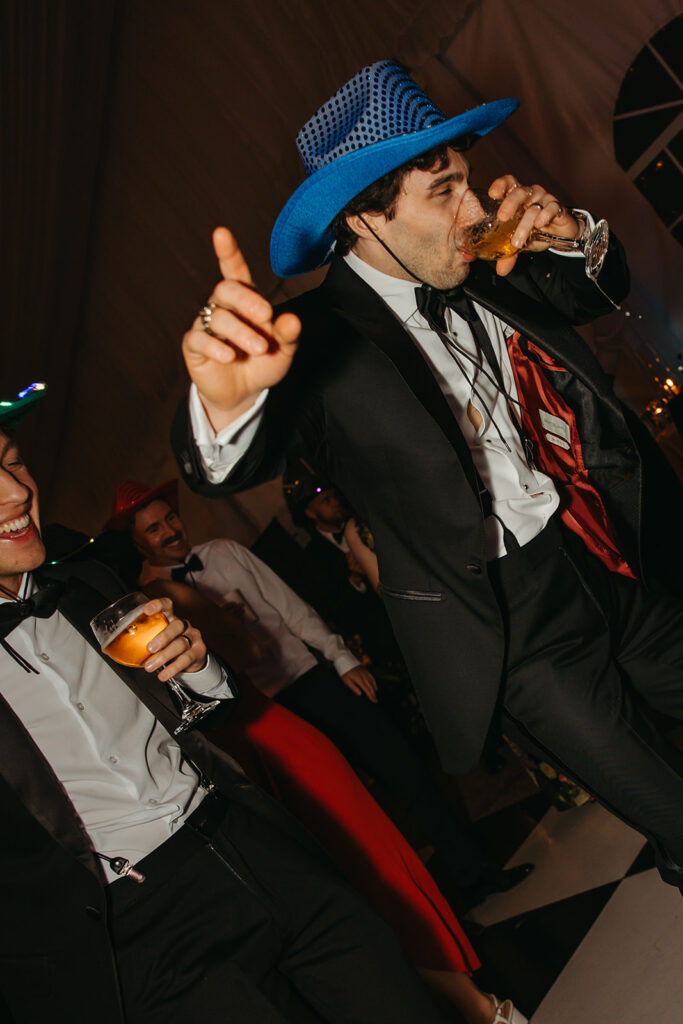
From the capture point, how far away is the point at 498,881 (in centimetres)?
267

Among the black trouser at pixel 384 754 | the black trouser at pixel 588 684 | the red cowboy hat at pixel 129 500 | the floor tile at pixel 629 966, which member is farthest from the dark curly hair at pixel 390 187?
the black trouser at pixel 384 754

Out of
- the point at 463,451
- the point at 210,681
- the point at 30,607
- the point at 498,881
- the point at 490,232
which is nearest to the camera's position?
the point at 463,451

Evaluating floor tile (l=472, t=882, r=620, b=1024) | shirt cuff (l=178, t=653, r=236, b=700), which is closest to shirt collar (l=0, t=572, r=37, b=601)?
shirt cuff (l=178, t=653, r=236, b=700)

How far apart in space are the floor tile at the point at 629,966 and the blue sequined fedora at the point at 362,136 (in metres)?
1.91

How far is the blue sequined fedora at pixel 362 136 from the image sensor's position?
4.61 feet

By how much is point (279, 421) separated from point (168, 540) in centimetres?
197

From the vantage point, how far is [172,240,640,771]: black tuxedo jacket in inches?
54.2

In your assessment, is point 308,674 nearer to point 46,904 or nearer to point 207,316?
point 46,904

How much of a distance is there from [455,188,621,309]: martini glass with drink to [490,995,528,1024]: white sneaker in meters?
2.14

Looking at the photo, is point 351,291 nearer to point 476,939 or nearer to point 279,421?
point 279,421

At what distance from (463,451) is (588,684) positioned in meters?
0.61

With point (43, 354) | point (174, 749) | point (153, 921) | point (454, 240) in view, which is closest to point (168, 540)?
point (174, 749)

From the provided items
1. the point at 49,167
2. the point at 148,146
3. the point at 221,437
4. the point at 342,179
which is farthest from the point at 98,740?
the point at 148,146

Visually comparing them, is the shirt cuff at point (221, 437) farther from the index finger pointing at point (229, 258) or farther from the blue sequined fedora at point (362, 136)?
the blue sequined fedora at point (362, 136)
